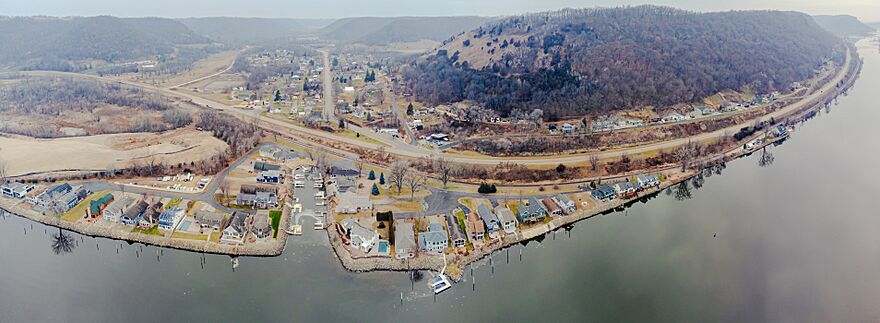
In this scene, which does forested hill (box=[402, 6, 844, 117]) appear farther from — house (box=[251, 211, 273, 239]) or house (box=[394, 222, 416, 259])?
house (box=[251, 211, 273, 239])

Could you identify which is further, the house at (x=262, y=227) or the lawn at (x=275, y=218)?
the lawn at (x=275, y=218)

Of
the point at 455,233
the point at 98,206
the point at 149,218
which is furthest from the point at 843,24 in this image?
the point at 98,206

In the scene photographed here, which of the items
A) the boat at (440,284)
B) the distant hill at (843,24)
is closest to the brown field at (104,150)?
the boat at (440,284)

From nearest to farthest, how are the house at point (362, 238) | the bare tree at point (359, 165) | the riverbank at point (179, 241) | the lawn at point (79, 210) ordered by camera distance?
the house at point (362, 238) < the riverbank at point (179, 241) < the lawn at point (79, 210) < the bare tree at point (359, 165)

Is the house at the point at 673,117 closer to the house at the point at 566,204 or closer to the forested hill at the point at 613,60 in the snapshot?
the forested hill at the point at 613,60

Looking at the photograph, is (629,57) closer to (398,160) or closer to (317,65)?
(398,160)

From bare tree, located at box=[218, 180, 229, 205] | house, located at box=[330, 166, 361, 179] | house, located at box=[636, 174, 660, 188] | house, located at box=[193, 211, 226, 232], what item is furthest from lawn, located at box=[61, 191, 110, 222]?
house, located at box=[636, 174, 660, 188]

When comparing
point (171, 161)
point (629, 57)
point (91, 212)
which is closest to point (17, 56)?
point (171, 161)
